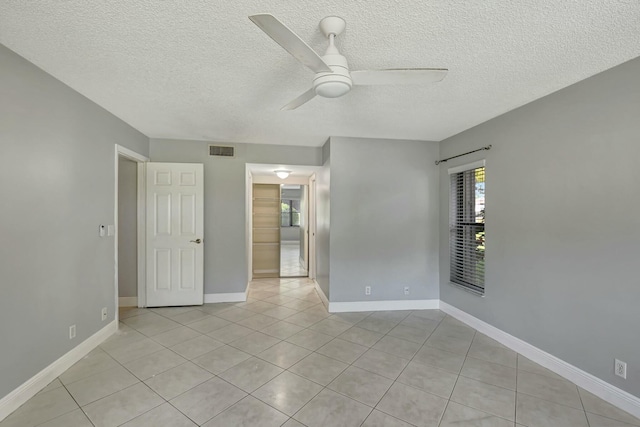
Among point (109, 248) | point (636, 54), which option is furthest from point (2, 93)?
point (636, 54)

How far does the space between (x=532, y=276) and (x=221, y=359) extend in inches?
118

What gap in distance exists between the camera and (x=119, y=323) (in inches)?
133

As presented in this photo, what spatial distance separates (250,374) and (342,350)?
3.01ft

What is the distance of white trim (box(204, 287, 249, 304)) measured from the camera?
13.8 feet

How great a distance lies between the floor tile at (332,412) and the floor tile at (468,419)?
20.4 inches

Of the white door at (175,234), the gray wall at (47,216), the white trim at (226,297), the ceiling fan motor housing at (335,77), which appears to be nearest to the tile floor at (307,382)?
the gray wall at (47,216)

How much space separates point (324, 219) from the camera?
4199 mm

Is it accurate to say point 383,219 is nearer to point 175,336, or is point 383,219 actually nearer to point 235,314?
point 235,314

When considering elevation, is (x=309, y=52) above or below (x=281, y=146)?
below

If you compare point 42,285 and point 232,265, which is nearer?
point 42,285

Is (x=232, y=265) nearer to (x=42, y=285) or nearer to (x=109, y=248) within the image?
(x=109, y=248)

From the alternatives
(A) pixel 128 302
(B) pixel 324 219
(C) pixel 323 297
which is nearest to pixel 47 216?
(A) pixel 128 302

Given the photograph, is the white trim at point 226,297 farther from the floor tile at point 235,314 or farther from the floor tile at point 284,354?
the floor tile at point 284,354

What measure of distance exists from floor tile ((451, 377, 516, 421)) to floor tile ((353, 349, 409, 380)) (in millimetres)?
461
